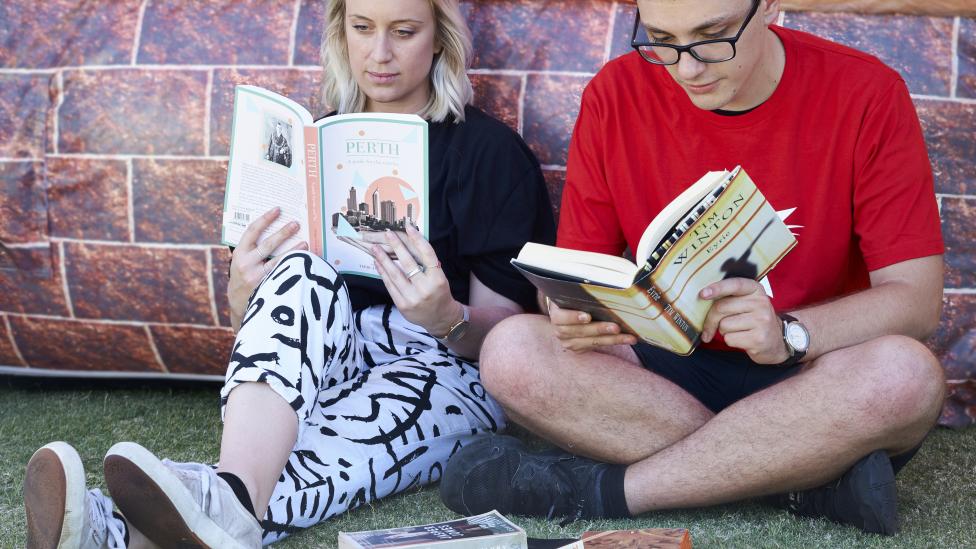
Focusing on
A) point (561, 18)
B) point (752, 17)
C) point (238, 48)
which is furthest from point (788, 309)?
point (238, 48)

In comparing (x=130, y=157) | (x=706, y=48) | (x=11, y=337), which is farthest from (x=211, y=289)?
(x=706, y=48)

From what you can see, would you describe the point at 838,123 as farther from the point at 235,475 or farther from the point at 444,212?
the point at 235,475

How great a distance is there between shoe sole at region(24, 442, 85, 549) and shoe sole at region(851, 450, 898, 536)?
1.05 metres

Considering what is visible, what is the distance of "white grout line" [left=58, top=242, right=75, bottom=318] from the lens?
2387 millimetres

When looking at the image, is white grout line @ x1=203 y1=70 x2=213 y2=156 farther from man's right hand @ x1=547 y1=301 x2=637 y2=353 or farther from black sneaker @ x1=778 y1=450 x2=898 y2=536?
black sneaker @ x1=778 y1=450 x2=898 y2=536

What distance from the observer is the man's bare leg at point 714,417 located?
1538 mm

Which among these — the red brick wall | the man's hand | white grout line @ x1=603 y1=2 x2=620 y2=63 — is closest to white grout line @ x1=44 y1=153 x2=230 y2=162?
the red brick wall

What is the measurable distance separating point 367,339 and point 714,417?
68cm

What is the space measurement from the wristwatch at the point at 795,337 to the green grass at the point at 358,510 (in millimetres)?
272

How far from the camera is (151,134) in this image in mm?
2328

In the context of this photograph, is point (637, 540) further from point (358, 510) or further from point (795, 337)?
Result: point (358, 510)

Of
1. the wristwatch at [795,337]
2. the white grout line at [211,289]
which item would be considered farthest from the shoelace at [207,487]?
the white grout line at [211,289]

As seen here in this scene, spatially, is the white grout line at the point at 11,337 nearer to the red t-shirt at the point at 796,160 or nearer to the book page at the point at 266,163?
the book page at the point at 266,163

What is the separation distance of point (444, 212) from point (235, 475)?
0.72 meters
